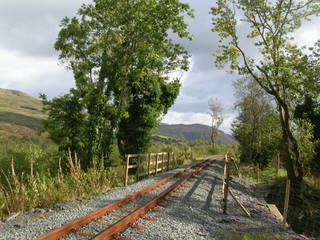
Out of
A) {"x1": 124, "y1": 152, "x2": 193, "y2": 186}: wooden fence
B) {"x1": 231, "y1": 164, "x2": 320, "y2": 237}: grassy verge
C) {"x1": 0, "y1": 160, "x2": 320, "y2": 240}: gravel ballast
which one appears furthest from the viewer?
{"x1": 124, "y1": 152, "x2": 193, "y2": 186}: wooden fence

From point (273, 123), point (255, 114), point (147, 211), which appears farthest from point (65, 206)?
point (255, 114)

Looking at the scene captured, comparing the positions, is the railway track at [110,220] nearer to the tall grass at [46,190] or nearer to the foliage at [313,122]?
the tall grass at [46,190]

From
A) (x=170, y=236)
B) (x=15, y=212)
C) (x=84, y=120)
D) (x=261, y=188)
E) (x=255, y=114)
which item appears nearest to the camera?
(x=170, y=236)

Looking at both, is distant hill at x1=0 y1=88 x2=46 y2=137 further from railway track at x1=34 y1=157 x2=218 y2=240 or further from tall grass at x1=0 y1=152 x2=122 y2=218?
railway track at x1=34 y1=157 x2=218 y2=240

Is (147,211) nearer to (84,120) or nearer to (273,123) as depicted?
(84,120)

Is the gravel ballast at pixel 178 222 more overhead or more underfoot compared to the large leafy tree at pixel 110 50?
more underfoot

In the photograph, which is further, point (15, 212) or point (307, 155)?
point (307, 155)

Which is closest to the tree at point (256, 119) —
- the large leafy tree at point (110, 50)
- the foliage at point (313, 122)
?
the foliage at point (313, 122)

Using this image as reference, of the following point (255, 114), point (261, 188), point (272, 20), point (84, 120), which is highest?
point (272, 20)

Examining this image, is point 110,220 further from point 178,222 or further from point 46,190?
point 46,190

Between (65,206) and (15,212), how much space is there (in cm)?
114

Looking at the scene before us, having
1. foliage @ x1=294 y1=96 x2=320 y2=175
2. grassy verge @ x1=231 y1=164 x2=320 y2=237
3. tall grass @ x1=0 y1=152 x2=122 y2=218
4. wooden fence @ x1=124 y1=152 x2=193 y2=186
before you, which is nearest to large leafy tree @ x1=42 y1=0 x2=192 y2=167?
wooden fence @ x1=124 y1=152 x2=193 y2=186

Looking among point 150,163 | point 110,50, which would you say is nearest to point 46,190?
point 150,163

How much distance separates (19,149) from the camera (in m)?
15.6
